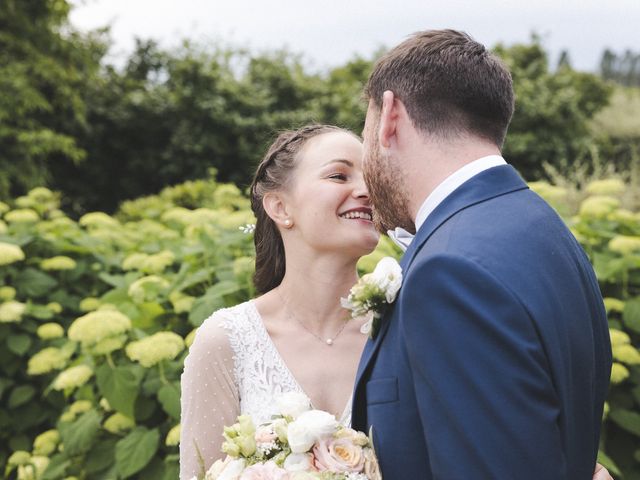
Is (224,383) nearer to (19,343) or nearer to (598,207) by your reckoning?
(598,207)

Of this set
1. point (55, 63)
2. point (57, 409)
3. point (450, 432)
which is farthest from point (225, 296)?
point (55, 63)

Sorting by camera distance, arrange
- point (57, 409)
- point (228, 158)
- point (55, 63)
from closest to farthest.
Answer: point (57, 409) < point (55, 63) < point (228, 158)

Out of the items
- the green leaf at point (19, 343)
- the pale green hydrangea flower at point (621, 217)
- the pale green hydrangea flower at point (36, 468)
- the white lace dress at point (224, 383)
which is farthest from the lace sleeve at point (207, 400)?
the pale green hydrangea flower at point (621, 217)

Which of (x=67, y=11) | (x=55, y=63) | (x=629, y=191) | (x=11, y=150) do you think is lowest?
(x=629, y=191)

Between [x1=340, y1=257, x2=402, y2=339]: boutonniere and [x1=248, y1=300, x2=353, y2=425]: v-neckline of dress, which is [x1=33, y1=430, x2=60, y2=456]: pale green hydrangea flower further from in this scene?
[x1=340, y1=257, x2=402, y2=339]: boutonniere

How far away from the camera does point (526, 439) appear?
1.53m

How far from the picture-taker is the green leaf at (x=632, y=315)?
3898mm

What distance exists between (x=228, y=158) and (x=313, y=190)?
1359cm

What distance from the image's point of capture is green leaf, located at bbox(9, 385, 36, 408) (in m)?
5.09

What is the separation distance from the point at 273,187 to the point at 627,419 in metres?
2.22

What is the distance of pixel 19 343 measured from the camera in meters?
5.12

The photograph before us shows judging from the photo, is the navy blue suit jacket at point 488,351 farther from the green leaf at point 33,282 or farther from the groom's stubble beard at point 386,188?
the green leaf at point 33,282

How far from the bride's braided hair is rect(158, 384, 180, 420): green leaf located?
33.1 inches

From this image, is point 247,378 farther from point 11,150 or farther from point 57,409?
point 11,150
